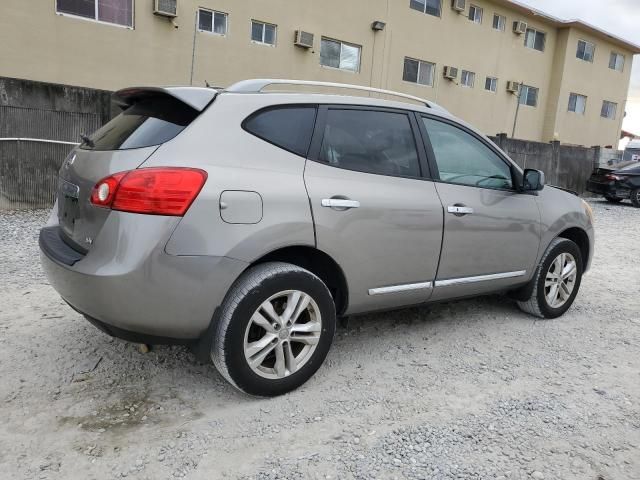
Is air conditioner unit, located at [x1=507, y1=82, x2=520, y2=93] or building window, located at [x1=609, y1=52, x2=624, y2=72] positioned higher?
Result: building window, located at [x1=609, y1=52, x2=624, y2=72]

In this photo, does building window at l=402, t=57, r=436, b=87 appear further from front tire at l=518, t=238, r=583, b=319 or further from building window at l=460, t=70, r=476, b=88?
front tire at l=518, t=238, r=583, b=319

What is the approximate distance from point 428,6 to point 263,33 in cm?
718

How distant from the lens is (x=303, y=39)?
48.8 feet

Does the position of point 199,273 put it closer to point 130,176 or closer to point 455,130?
point 130,176

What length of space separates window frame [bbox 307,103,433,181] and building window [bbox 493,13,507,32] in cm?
2004

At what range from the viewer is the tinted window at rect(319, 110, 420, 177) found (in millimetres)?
Result: 3115

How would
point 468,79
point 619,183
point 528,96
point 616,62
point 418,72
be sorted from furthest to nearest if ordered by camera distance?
point 616,62, point 528,96, point 468,79, point 418,72, point 619,183

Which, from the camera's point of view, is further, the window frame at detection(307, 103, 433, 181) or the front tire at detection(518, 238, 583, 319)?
the front tire at detection(518, 238, 583, 319)

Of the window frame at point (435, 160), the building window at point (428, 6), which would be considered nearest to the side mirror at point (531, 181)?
the window frame at point (435, 160)

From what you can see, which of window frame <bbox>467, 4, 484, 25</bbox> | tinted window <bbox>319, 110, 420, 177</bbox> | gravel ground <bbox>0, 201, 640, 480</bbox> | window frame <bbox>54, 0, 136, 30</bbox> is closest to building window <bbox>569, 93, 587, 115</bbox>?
window frame <bbox>467, 4, 484, 25</bbox>

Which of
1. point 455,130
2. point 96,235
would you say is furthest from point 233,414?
point 455,130

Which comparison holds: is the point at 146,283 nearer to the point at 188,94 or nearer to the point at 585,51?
the point at 188,94

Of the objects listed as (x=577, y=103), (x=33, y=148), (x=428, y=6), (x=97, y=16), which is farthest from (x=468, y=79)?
(x=33, y=148)

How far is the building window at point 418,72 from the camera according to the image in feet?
59.5
